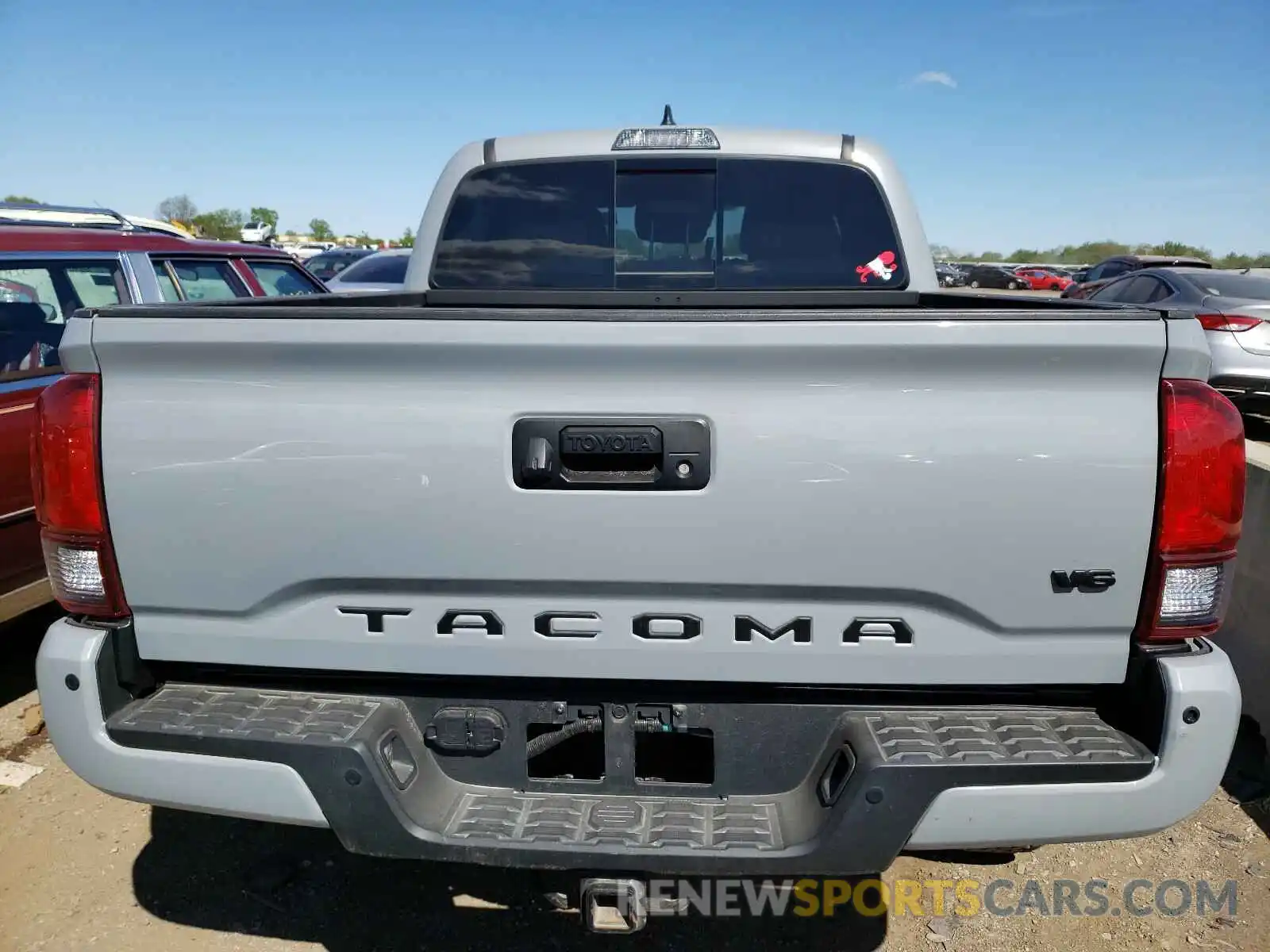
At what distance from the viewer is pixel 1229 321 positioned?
883 centimetres

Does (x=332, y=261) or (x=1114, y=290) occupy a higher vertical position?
(x=1114, y=290)

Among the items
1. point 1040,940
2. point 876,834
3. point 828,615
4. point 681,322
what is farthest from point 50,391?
point 1040,940

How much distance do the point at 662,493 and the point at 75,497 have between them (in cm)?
124

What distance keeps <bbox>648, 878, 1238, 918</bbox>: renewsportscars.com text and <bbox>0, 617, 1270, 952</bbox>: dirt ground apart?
0.01 m

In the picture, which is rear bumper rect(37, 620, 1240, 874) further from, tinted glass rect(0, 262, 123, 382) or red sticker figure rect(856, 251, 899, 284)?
tinted glass rect(0, 262, 123, 382)

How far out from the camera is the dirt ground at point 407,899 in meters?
2.57

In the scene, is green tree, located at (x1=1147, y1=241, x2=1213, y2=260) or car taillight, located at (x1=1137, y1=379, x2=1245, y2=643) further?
green tree, located at (x1=1147, y1=241, x2=1213, y2=260)

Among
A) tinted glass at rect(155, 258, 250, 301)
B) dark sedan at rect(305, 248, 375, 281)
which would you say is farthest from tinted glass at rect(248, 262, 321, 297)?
dark sedan at rect(305, 248, 375, 281)

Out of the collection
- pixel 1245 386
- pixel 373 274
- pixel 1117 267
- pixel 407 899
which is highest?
pixel 1117 267

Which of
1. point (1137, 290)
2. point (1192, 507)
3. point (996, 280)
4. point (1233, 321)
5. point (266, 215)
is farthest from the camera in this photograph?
point (266, 215)

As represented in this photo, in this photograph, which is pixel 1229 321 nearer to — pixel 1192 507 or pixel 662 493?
pixel 1192 507

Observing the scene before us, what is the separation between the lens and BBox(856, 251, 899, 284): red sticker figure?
11.6ft

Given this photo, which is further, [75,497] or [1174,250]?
[1174,250]

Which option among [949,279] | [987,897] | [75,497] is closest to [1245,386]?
[949,279]
